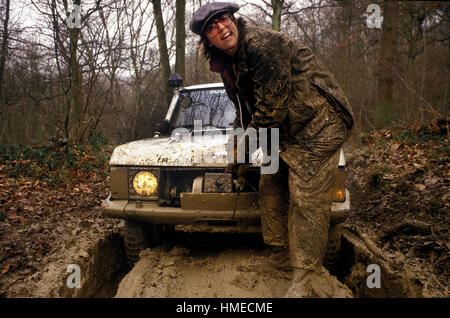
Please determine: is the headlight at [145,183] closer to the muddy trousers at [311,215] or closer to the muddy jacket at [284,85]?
the muddy jacket at [284,85]

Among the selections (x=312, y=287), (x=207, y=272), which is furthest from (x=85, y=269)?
(x=312, y=287)

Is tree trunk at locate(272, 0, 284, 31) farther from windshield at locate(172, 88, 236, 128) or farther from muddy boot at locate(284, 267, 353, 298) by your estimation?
muddy boot at locate(284, 267, 353, 298)

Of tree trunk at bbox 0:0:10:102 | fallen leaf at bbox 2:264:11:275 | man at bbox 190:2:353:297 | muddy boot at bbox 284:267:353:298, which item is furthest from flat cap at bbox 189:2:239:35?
tree trunk at bbox 0:0:10:102

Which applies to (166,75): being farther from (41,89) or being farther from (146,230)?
(146,230)

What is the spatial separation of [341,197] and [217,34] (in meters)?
1.55

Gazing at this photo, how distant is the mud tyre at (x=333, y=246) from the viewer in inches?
103

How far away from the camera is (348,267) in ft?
9.36

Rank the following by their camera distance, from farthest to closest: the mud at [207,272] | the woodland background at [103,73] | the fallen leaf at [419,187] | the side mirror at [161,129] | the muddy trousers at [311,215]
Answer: the woodland background at [103,73], the fallen leaf at [419,187], the side mirror at [161,129], the mud at [207,272], the muddy trousers at [311,215]

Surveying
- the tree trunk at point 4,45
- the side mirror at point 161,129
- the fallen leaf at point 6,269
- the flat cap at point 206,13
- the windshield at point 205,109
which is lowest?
the fallen leaf at point 6,269

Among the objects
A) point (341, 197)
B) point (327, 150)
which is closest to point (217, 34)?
point (327, 150)

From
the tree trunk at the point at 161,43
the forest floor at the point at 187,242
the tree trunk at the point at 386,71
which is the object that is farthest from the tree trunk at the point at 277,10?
the forest floor at the point at 187,242

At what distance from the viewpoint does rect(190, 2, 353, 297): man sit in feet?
6.36

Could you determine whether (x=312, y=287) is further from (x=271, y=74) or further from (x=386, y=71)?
(x=386, y=71)

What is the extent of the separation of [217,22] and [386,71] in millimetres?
8044
